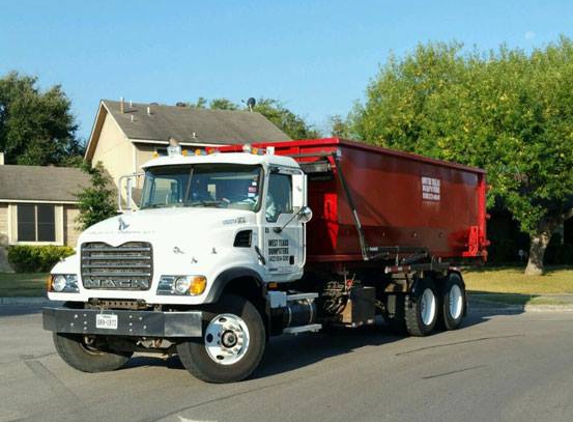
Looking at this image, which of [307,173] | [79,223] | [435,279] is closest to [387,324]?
[435,279]

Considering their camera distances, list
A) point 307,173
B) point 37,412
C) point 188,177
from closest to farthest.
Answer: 1. point 37,412
2. point 188,177
3. point 307,173

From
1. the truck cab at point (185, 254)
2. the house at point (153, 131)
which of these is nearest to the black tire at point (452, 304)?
the truck cab at point (185, 254)

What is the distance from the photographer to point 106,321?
8.89 m

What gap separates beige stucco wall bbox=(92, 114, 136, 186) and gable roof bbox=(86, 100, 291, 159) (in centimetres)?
60

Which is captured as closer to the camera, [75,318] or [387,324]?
[75,318]

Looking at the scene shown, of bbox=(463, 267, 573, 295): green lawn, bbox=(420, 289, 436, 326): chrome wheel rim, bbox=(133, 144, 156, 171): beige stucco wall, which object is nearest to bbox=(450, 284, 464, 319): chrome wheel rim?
bbox=(420, 289, 436, 326): chrome wheel rim

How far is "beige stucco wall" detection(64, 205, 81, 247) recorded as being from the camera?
120 ft

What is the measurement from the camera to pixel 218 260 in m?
9.00

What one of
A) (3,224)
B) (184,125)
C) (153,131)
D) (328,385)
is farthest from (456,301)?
(184,125)

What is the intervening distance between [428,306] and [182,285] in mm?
6758

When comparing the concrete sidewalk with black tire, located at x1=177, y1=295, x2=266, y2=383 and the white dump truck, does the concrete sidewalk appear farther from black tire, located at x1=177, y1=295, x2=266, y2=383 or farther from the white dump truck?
black tire, located at x1=177, y1=295, x2=266, y2=383

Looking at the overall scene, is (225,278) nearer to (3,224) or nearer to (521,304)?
(521,304)

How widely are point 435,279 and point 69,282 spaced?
25.1 ft

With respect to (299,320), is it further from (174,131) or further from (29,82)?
(29,82)
